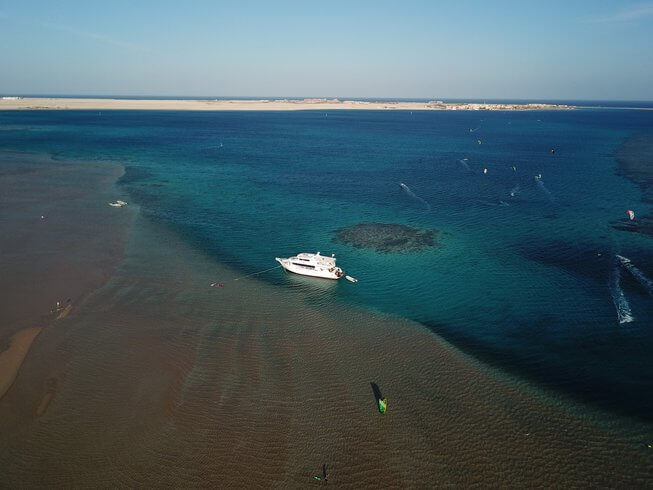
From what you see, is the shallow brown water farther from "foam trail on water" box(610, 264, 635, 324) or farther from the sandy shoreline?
"foam trail on water" box(610, 264, 635, 324)

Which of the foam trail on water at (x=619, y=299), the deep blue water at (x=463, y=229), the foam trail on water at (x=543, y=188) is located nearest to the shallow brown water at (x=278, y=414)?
the deep blue water at (x=463, y=229)

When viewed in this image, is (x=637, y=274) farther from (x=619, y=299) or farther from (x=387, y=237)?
(x=387, y=237)

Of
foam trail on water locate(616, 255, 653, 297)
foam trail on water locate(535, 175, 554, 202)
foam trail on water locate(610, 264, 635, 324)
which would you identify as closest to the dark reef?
foam trail on water locate(610, 264, 635, 324)

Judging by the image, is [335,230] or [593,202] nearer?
[335,230]

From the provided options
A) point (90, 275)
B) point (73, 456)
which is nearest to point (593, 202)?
point (90, 275)

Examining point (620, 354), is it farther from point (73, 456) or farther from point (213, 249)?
point (213, 249)

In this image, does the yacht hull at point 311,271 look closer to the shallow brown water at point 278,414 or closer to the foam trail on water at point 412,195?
the shallow brown water at point 278,414

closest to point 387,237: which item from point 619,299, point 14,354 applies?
point 619,299
